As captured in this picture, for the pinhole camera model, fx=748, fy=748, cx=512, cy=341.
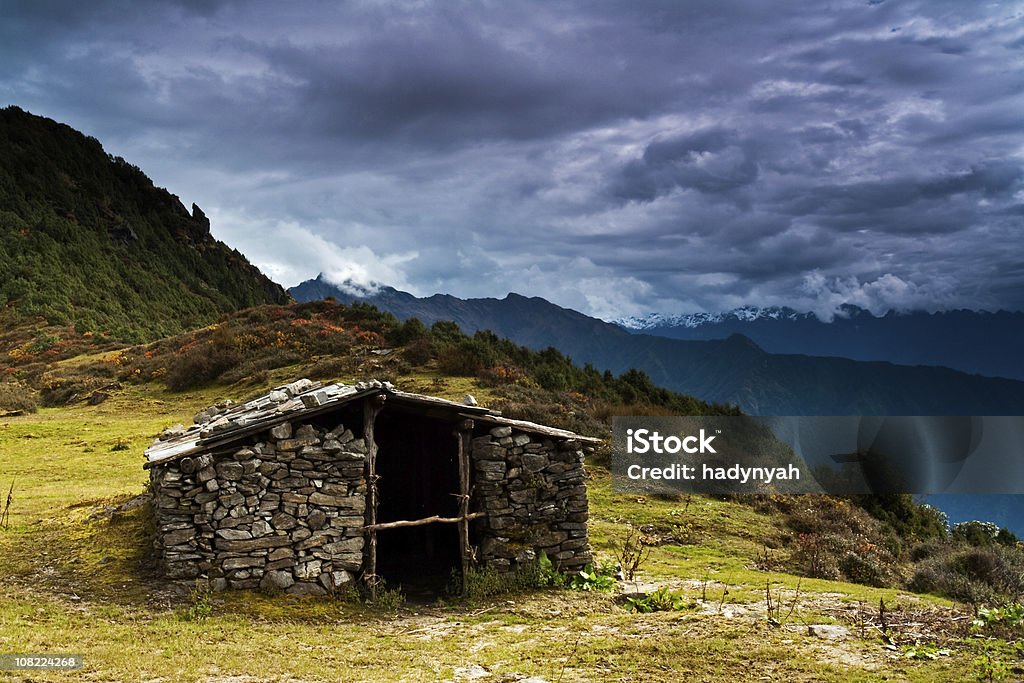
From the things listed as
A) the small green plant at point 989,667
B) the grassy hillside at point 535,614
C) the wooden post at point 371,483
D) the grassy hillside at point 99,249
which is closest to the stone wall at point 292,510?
the wooden post at point 371,483

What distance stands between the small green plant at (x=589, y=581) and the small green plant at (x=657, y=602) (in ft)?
3.25

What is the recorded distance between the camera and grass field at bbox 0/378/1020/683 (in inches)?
374

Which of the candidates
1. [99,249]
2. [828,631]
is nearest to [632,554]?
[828,631]

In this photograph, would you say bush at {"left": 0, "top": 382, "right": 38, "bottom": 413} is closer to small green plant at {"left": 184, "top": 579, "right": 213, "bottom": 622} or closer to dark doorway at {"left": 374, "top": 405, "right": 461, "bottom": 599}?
dark doorway at {"left": 374, "top": 405, "right": 461, "bottom": 599}

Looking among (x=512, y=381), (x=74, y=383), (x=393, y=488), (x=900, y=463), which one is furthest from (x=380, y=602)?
(x=74, y=383)

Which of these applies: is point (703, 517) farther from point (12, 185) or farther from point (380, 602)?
point (12, 185)

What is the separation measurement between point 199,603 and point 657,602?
7.50m

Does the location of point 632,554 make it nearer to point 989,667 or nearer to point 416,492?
point 416,492

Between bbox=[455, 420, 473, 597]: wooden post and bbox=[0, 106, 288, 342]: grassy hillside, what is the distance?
149ft

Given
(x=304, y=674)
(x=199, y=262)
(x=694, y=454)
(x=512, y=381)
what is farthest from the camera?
(x=199, y=262)

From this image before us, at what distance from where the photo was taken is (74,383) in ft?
120

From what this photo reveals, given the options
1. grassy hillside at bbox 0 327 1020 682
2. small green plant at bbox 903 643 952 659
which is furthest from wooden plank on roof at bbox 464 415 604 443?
small green plant at bbox 903 643 952 659

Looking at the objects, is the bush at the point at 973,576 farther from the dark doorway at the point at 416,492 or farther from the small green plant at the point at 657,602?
the dark doorway at the point at 416,492

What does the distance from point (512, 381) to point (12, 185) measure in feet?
215
